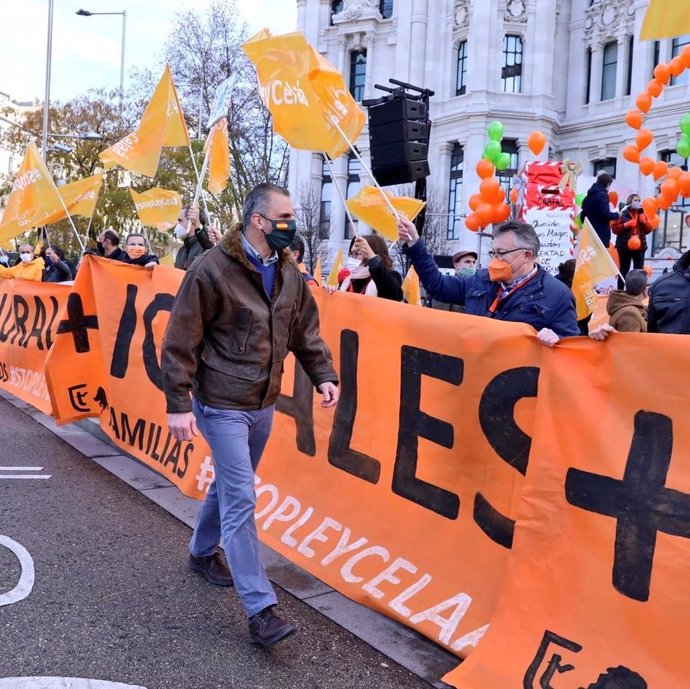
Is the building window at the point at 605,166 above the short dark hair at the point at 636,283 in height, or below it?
above

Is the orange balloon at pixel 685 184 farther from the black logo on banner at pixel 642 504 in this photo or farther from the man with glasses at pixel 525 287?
the black logo on banner at pixel 642 504

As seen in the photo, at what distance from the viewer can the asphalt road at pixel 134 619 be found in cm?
305

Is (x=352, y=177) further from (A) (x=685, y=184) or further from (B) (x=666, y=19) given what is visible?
(B) (x=666, y=19)

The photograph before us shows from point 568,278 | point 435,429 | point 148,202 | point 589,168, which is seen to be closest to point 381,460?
point 435,429

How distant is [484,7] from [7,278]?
37.9 meters

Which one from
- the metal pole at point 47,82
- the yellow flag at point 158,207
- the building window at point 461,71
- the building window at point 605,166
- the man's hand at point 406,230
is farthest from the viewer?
the building window at point 461,71

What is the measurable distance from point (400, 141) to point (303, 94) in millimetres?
2154

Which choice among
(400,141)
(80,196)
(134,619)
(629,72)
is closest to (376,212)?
(400,141)

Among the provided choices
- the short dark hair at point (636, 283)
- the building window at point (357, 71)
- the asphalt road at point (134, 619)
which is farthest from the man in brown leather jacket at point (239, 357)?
the building window at point (357, 71)

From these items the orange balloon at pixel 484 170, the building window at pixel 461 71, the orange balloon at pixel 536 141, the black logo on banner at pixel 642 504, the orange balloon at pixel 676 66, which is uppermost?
the building window at pixel 461 71

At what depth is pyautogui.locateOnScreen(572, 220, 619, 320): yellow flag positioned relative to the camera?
6.89 meters

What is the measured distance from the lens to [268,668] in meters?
3.12

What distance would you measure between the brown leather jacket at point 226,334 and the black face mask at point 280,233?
0.45ft

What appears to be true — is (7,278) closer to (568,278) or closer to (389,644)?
(568,278)
